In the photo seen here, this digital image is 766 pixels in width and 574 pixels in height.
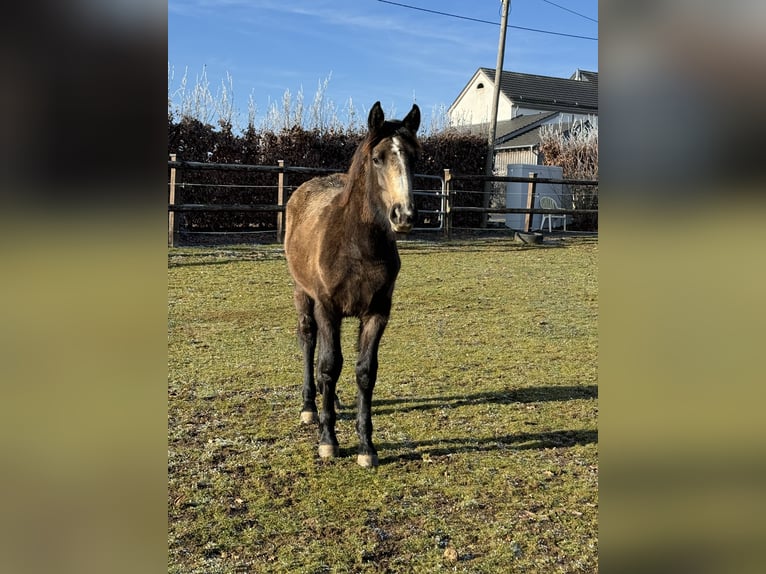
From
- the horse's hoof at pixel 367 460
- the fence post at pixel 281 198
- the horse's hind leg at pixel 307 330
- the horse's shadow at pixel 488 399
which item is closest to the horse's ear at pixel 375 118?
the horse's hind leg at pixel 307 330

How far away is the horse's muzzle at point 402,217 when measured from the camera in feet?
10.2

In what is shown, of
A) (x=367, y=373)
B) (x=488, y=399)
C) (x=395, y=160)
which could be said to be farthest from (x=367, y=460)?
(x=395, y=160)

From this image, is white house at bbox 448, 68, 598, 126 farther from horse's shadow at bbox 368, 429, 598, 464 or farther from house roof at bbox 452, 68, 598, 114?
horse's shadow at bbox 368, 429, 598, 464

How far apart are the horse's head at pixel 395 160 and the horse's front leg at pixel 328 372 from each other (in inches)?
31.8

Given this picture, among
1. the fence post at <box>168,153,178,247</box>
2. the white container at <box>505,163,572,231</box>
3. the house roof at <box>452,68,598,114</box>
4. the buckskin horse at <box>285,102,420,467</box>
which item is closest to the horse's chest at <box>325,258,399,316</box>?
the buckskin horse at <box>285,102,420,467</box>

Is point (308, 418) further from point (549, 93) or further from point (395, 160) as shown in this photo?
point (549, 93)

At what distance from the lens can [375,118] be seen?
3.38 meters

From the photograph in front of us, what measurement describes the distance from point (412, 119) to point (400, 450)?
6.68ft

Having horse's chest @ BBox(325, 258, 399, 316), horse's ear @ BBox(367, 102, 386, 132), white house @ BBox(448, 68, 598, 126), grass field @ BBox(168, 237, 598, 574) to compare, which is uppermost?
white house @ BBox(448, 68, 598, 126)

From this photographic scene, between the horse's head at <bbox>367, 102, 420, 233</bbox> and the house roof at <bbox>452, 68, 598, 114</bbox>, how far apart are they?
33.0 metres

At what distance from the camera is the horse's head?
3.17 metres
